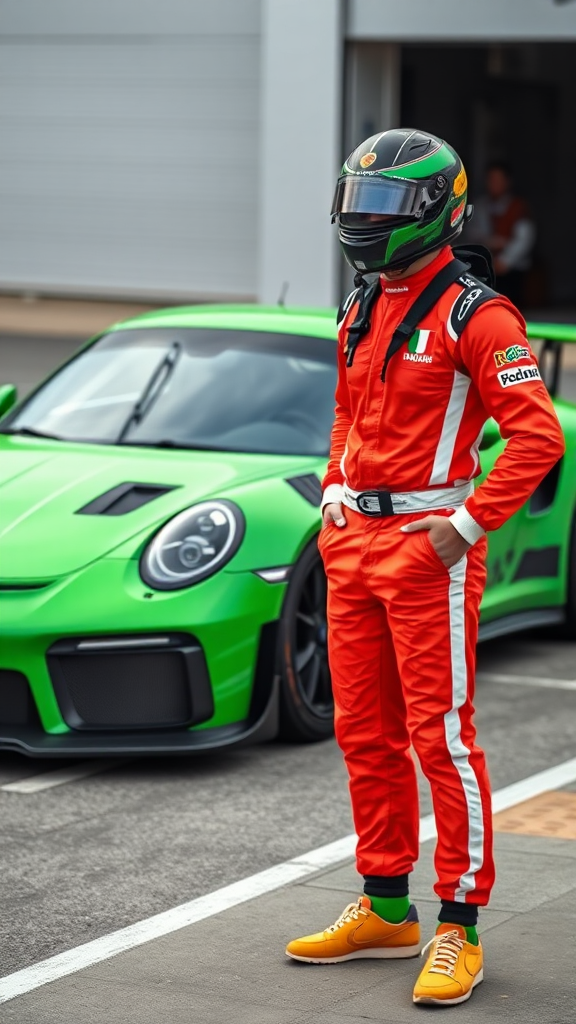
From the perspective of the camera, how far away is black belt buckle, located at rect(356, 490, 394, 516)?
157 inches

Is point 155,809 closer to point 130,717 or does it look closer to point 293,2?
point 130,717

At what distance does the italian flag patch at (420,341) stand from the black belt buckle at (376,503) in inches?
12.3

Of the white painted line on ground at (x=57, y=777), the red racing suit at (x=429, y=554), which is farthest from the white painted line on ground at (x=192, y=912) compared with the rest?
the white painted line on ground at (x=57, y=777)

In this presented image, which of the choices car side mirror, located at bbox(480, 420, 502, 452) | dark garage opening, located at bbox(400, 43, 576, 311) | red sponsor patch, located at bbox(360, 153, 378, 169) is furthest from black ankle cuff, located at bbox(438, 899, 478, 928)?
dark garage opening, located at bbox(400, 43, 576, 311)

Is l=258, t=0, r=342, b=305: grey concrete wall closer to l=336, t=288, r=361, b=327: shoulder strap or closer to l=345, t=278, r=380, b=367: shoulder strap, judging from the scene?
l=336, t=288, r=361, b=327: shoulder strap

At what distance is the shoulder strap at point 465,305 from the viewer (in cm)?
391

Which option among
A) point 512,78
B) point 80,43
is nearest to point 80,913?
point 80,43

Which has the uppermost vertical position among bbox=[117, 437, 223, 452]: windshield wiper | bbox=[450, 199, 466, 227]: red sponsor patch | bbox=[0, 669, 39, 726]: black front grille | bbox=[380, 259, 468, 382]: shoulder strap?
bbox=[450, 199, 466, 227]: red sponsor patch

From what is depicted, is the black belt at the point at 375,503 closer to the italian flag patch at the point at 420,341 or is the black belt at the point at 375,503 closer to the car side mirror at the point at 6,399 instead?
the italian flag patch at the point at 420,341

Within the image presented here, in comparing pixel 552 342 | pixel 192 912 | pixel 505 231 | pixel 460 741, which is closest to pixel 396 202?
pixel 460 741

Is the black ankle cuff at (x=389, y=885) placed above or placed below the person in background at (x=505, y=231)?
above

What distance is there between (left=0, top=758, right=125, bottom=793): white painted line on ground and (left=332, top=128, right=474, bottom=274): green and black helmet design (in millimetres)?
2276

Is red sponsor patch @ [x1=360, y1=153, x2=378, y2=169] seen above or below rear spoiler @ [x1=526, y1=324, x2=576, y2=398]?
above

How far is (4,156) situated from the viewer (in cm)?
2383
